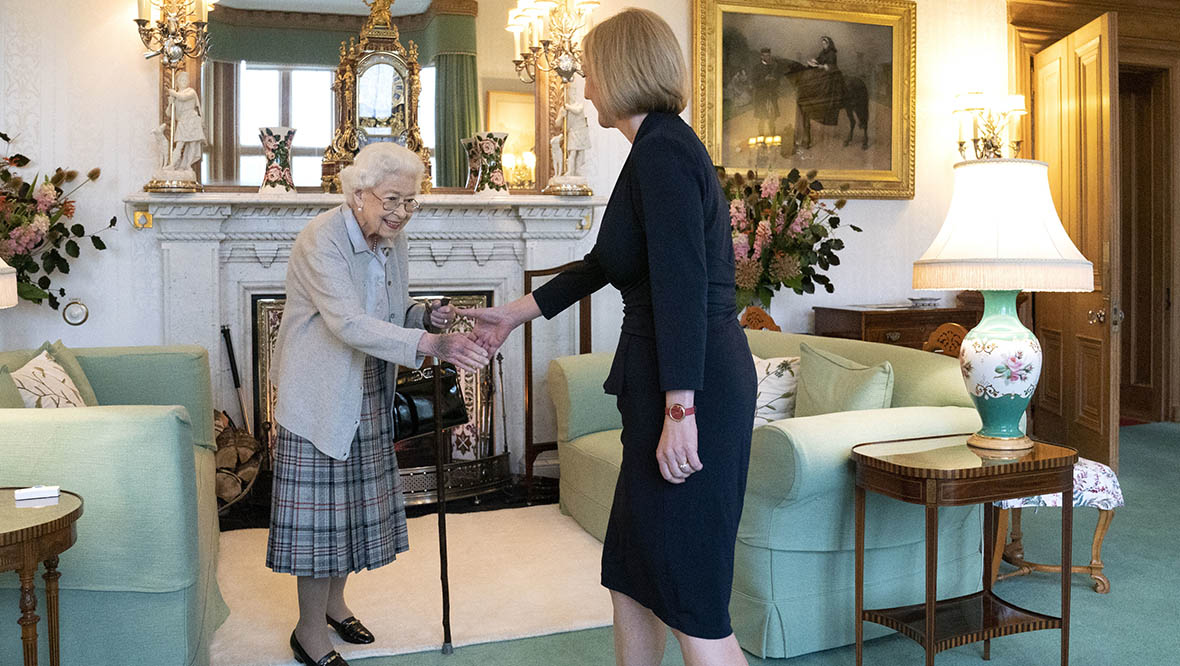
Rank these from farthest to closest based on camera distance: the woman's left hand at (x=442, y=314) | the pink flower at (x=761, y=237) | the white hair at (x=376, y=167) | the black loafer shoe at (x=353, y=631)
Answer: the pink flower at (x=761, y=237)
the black loafer shoe at (x=353, y=631)
the woman's left hand at (x=442, y=314)
the white hair at (x=376, y=167)

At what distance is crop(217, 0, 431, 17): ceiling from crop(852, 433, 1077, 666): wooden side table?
3.50 m

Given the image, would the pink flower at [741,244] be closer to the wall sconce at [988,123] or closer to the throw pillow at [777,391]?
the throw pillow at [777,391]

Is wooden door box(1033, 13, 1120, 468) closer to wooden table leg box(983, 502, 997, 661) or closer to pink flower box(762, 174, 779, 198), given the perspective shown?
pink flower box(762, 174, 779, 198)

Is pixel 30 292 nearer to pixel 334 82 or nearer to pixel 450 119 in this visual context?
pixel 334 82

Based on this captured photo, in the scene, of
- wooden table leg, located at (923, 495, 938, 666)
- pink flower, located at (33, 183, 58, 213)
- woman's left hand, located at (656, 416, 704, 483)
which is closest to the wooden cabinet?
wooden table leg, located at (923, 495, 938, 666)

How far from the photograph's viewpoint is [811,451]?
9.02 ft

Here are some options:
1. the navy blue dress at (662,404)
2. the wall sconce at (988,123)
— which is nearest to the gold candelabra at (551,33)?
the wall sconce at (988,123)

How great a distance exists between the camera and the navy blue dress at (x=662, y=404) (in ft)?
6.03

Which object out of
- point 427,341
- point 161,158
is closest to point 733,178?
point 161,158

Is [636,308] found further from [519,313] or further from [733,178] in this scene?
[733,178]

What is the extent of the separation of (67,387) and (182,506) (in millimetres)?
1058

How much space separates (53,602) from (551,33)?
372 cm

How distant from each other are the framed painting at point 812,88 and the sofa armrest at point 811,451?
2.98 metres

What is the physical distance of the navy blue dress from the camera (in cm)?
184
